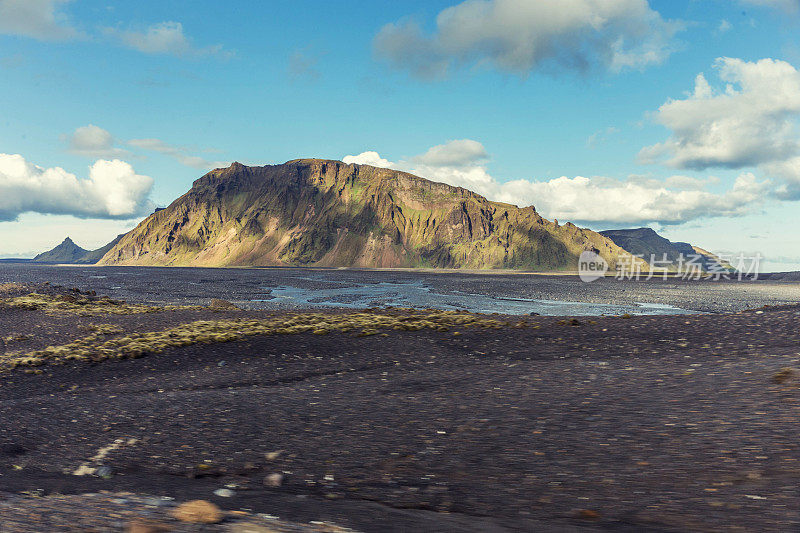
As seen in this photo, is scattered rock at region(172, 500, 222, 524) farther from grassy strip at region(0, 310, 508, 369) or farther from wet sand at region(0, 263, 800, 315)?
wet sand at region(0, 263, 800, 315)

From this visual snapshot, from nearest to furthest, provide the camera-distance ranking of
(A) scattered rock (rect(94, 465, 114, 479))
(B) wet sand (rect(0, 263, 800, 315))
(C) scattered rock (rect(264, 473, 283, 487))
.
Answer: (C) scattered rock (rect(264, 473, 283, 487)), (A) scattered rock (rect(94, 465, 114, 479)), (B) wet sand (rect(0, 263, 800, 315))

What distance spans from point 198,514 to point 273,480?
5.70 feet

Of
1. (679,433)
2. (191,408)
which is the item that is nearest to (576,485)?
(679,433)

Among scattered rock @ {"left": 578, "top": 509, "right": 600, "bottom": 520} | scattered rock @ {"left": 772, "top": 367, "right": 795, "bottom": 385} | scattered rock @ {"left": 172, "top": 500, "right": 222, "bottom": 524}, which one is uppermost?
scattered rock @ {"left": 772, "top": 367, "right": 795, "bottom": 385}

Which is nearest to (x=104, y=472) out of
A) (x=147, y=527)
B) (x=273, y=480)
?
(x=273, y=480)

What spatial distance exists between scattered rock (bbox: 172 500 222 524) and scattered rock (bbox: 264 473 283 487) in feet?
4.65

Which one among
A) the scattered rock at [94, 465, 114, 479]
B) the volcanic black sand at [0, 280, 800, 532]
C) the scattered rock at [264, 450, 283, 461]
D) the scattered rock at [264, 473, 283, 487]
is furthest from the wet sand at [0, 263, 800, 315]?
the scattered rock at [94, 465, 114, 479]

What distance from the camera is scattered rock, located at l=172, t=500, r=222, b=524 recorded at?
4.01 m

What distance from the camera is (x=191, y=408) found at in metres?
9.16

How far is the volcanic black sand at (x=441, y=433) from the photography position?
4523 mm

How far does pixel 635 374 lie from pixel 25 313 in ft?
105

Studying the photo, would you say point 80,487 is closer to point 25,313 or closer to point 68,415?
point 68,415

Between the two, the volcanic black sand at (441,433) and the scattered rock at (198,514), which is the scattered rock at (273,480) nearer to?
the volcanic black sand at (441,433)

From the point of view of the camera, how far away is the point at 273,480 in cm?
575
